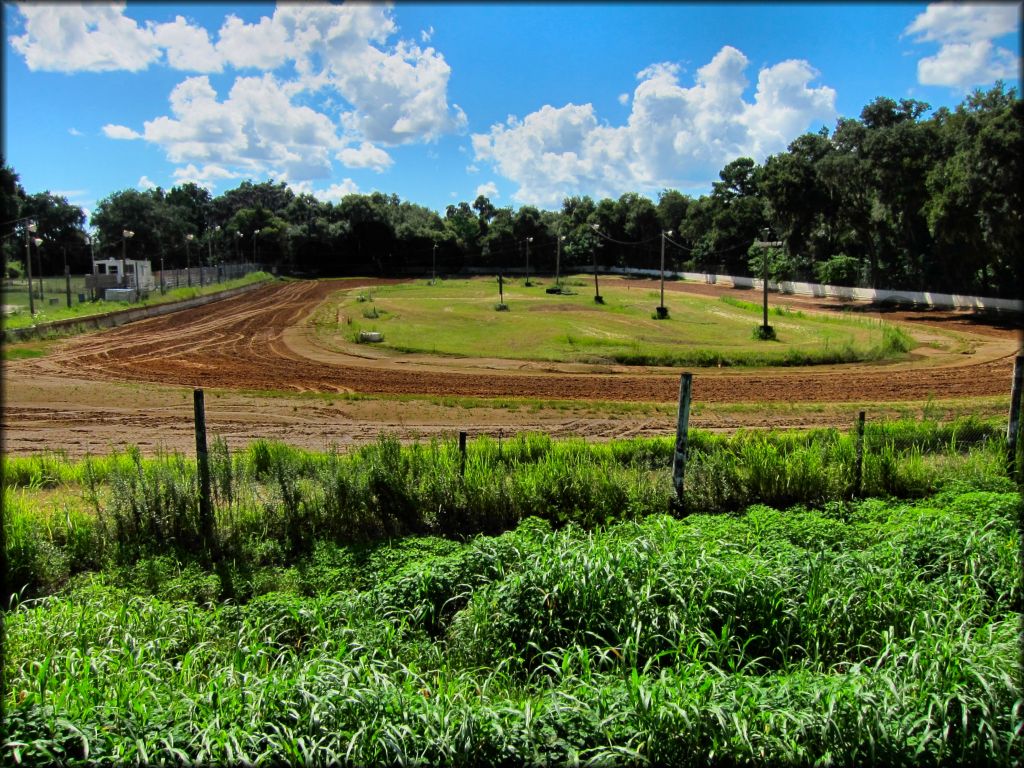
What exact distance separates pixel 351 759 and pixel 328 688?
625 millimetres

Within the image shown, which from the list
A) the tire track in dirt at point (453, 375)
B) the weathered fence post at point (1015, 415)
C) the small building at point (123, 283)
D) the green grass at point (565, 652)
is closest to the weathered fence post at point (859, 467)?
the green grass at point (565, 652)

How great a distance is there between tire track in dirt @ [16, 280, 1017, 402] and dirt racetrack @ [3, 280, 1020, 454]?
0.06 metres

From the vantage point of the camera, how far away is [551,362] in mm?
27766

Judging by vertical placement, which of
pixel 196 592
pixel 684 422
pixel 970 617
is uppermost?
pixel 684 422

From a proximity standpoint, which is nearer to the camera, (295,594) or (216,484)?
(295,594)

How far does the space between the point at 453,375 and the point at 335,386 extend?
4151 millimetres

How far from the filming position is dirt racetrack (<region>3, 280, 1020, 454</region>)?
16875 millimetres

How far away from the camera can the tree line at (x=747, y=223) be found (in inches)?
1526

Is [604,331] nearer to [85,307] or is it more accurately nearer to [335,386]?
[335,386]

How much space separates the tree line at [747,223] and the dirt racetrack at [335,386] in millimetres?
5163

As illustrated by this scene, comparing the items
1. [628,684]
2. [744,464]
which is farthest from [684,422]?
[628,684]

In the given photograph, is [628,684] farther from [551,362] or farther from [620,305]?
[620,305]

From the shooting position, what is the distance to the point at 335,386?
22844 millimetres

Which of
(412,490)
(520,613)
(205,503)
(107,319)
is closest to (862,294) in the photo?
(107,319)
